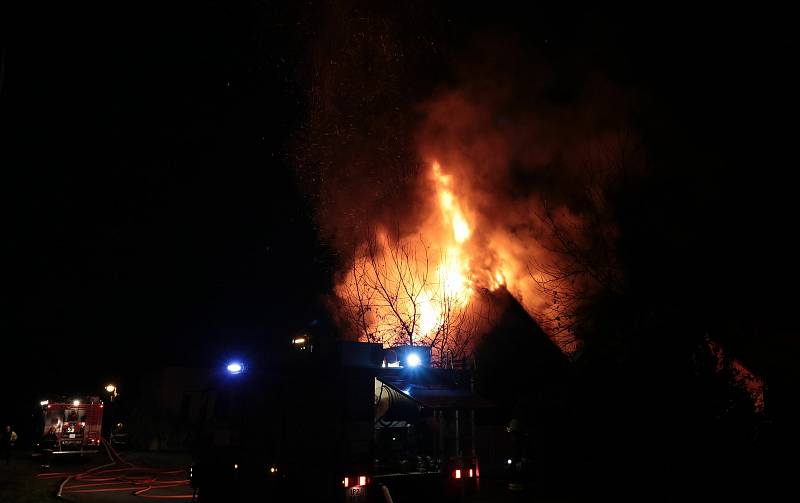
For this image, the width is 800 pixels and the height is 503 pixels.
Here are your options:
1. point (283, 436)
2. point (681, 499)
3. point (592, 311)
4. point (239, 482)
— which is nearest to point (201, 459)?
point (239, 482)

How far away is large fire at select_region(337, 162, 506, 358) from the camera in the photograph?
21562 millimetres

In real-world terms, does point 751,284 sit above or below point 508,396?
above

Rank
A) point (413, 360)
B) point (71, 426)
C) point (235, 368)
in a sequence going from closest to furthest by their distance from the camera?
point (413, 360) → point (235, 368) → point (71, 426)

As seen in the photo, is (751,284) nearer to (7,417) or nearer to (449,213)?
(449,213)

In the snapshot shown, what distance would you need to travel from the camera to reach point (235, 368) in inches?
482

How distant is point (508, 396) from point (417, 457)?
52.2 feet

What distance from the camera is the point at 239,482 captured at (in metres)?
11.5

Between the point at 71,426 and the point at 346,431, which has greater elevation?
the point at 346,431

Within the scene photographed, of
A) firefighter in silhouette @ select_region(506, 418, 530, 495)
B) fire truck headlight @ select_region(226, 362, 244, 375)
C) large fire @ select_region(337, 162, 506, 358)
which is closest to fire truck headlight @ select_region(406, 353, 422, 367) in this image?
fire truck headlight @ select_region(226, 362, 244, 375)

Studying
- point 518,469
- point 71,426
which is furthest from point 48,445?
point 518,469

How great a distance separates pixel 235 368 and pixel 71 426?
20.0 m

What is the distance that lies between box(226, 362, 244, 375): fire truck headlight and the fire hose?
4058 millimetres

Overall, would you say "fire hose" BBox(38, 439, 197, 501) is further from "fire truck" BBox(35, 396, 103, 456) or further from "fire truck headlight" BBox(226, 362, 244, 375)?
"fire truck headlight" BBox(226, 362, 244, 375)

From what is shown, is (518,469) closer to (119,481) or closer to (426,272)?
(426,272)
